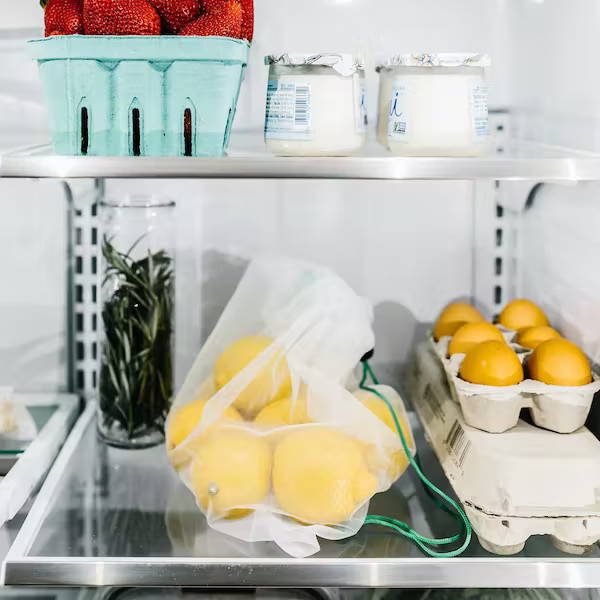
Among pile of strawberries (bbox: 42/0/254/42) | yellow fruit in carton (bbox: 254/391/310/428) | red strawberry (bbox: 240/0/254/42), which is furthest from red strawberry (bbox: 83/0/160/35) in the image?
yellow fruit in carton (bbox: 254/391/310/428)

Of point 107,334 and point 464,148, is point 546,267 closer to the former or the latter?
point 464,148

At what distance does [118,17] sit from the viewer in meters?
0.92

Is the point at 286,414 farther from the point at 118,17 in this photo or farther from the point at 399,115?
the point at 118,17

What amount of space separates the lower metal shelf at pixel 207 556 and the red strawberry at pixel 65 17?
58 centimetres

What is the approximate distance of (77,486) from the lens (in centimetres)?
110

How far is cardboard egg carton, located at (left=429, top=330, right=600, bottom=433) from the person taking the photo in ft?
3.18

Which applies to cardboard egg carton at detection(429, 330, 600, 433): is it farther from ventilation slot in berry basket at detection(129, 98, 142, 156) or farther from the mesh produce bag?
ventilation slot in berry basket at detection(129, 98, 142, 156)

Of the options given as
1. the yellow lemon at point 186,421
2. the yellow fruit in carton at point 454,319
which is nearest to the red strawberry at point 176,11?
the yellow lemon at point 186,421

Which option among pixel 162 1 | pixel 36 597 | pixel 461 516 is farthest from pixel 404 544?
pixel 162 1

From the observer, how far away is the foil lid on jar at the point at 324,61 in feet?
3.02

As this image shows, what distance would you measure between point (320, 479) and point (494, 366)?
25 centimetres

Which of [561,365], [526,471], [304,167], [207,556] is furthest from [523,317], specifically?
[207,556]

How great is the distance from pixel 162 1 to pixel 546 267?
2.28ft

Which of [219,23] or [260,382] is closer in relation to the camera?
[219,23]
